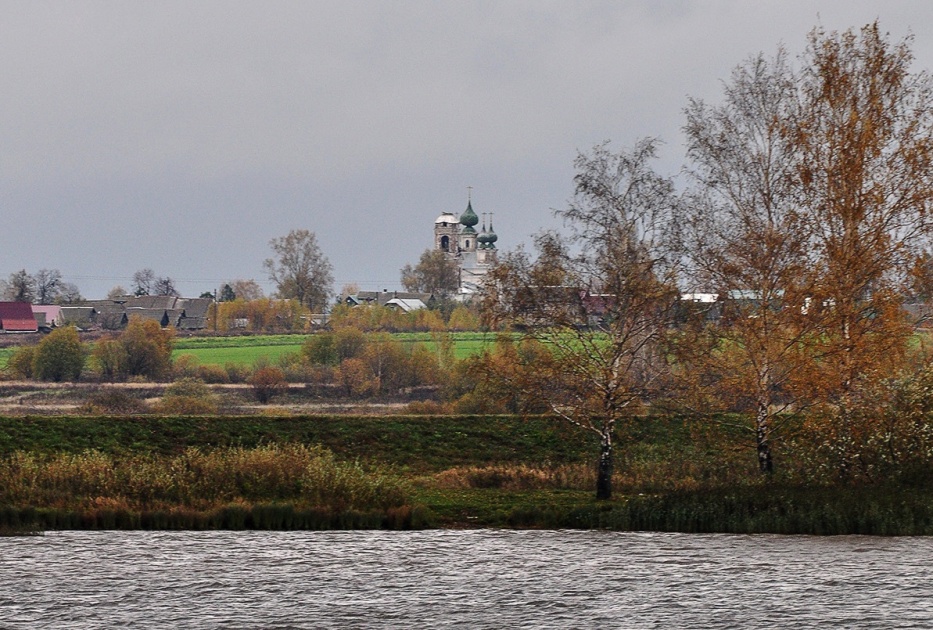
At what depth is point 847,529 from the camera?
31.7 metres

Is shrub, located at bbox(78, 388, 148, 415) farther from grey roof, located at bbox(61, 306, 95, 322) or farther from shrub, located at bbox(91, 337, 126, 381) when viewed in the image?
grey roof, located at bbox(61, 306, 95, 322)

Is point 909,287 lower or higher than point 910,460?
higher

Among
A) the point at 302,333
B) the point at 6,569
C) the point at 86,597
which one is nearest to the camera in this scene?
the point at 86,597

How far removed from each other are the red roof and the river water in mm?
136697

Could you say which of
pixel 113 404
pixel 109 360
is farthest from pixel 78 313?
pixel 113 404

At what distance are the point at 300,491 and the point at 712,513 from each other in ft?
34.1

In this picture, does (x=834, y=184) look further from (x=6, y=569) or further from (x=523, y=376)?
(x=6, y=569)

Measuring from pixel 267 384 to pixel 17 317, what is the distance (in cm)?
6345

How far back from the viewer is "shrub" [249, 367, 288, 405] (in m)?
110

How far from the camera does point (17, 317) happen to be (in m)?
163

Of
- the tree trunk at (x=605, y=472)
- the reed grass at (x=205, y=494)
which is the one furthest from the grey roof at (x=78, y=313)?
the tree trunk at (x=605, y=472)

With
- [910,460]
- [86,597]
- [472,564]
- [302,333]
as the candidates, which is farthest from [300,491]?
[302,333]

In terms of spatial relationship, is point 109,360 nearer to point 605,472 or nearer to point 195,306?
point 195,306

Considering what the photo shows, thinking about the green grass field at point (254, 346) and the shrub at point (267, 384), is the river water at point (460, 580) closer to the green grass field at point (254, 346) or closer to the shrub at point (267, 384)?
the shrub at point (267, 384)
